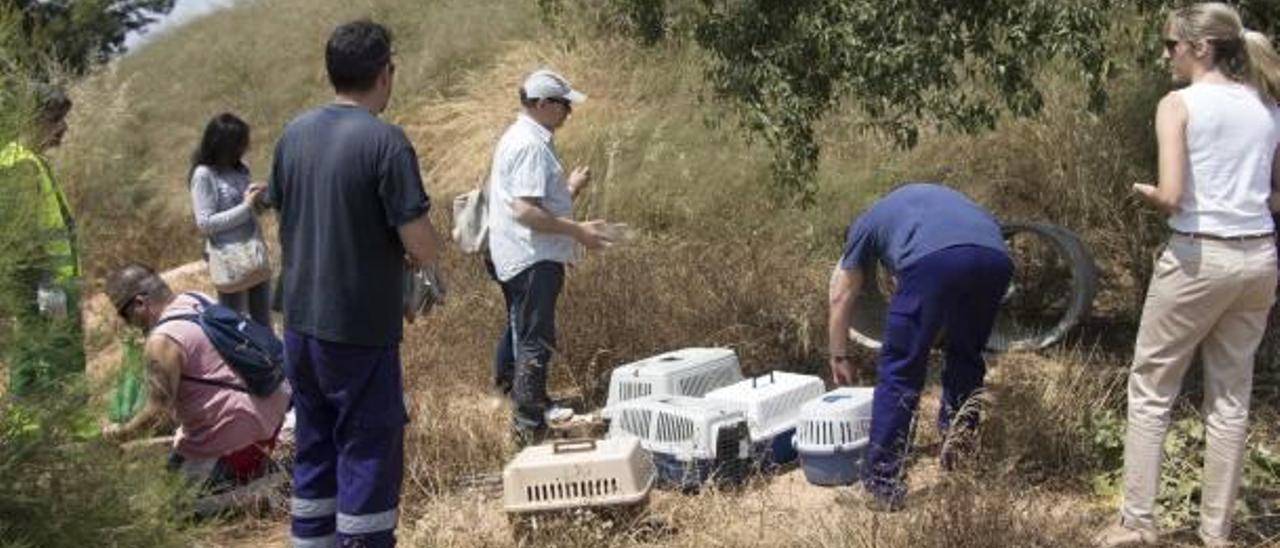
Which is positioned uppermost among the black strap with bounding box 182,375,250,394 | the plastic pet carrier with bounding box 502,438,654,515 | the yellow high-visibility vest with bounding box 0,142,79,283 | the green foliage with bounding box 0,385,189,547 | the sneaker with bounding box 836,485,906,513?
the yellow high-visibility vest with bounding box 0,142,79,283

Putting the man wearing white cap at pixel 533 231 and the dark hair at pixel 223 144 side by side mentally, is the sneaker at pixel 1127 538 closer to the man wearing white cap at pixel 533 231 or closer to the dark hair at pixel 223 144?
the man wearing white cap at pixel 533 231

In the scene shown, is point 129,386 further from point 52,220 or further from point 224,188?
point 224,188

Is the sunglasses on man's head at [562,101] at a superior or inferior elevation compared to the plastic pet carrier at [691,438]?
superior

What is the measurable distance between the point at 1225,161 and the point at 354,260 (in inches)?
98.6

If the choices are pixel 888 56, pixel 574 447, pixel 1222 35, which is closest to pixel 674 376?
pixel 574 447

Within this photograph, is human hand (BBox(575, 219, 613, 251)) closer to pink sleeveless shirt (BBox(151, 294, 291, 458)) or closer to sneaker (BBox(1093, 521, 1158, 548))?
pink sleeveless shirt (BBox(151, 294, 291, 458))

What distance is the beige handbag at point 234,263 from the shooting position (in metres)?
6.25

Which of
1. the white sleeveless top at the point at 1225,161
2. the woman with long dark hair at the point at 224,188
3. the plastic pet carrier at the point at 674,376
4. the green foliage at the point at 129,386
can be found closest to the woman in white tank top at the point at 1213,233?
the white sleeveless top at the point at 1225,161

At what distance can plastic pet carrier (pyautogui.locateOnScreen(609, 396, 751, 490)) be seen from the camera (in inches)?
197

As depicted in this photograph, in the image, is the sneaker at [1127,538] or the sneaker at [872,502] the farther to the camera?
the sneaker at [872,502]

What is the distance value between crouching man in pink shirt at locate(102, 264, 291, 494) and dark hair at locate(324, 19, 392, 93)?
1.53 m

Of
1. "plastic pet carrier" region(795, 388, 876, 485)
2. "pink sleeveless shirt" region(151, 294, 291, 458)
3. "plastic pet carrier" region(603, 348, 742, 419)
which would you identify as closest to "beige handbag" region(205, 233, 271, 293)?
"pink sleeveless shirt" region(151, 294, 291, 458)

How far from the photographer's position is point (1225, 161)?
3922mm

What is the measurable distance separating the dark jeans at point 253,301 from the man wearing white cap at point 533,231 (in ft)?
4.56
